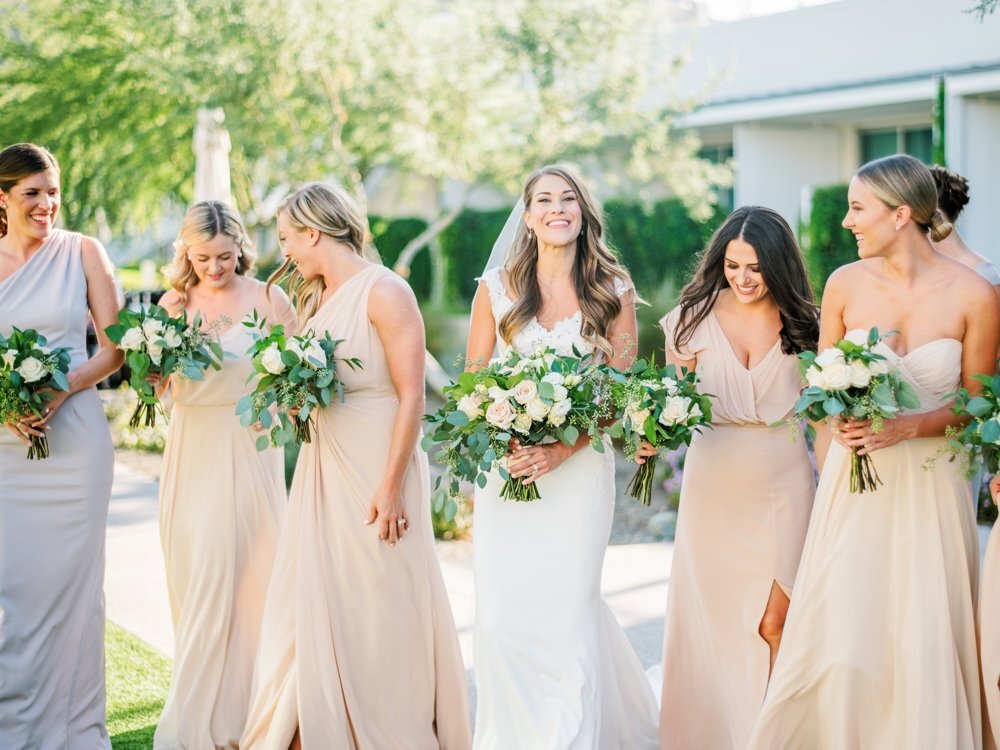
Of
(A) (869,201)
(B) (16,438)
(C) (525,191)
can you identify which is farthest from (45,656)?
(A) (869,201)

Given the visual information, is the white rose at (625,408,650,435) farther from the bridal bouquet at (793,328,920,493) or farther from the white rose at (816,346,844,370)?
the white rose at (816,346,844,370)

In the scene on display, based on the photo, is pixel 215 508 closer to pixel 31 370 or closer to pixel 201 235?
pixel 31 370

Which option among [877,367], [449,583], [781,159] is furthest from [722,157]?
[877,367]

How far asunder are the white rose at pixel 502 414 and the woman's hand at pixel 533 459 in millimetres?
134

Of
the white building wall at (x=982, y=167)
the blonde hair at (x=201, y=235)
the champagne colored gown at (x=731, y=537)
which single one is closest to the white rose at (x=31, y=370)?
the blonde hair at (x=201, y=235)

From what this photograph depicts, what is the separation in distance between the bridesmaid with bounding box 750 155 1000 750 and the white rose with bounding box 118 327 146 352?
10.5ft

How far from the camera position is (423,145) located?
56.7ft

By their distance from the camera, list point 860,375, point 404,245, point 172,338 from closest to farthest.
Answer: point 860,375, point 172,338, point 404,245

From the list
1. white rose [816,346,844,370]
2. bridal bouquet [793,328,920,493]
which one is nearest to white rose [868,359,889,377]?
bridal bouquet [793,328,920,493]

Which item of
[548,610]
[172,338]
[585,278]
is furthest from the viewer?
[172,338]

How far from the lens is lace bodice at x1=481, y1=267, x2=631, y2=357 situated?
17.3 ft

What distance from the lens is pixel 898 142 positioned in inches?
779

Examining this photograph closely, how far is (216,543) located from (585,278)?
88.7 inches

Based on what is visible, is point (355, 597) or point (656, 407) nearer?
point (656, 407)
